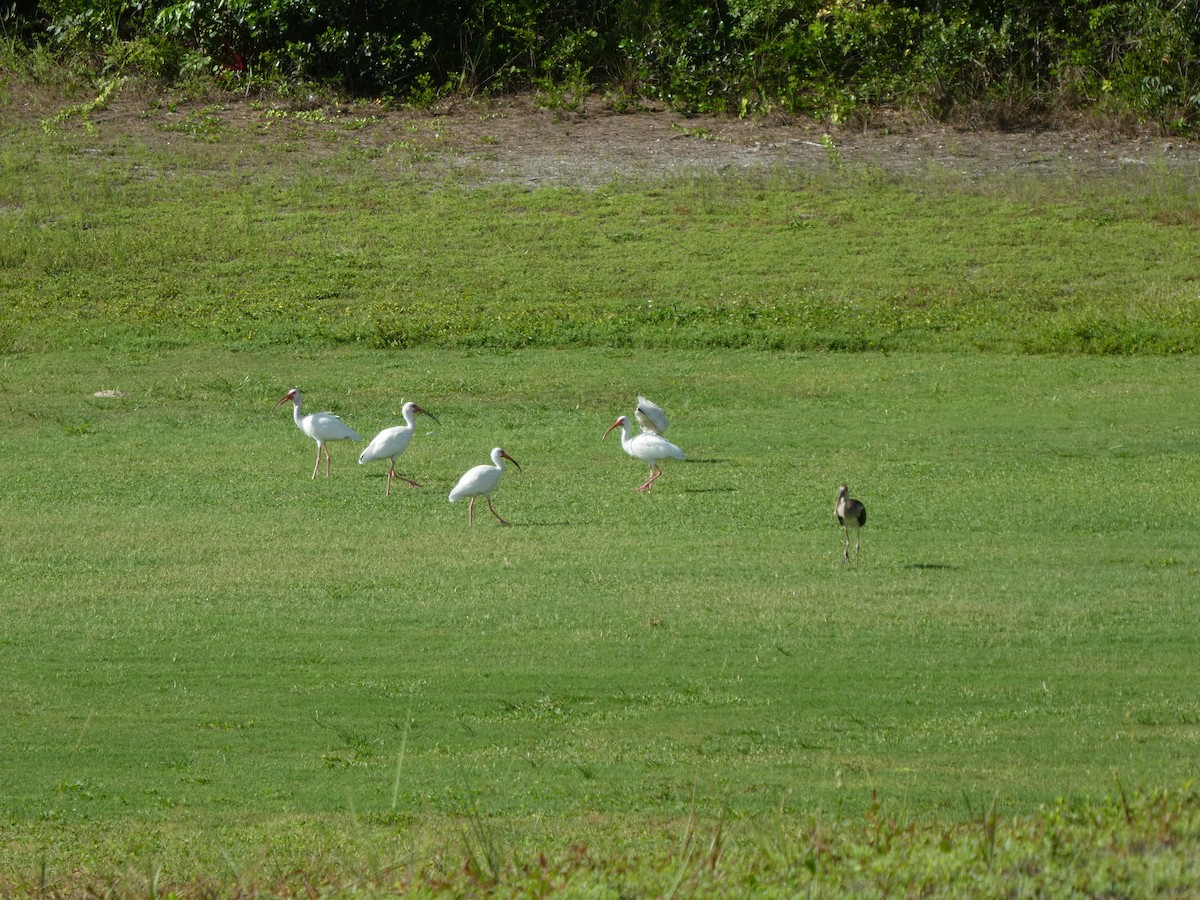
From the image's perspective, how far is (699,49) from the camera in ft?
114

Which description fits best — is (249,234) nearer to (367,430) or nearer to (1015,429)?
(367,430)

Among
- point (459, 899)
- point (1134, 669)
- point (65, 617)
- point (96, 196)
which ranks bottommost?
point (96, 196)

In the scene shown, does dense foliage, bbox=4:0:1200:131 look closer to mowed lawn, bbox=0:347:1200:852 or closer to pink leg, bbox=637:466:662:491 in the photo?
mowed lawn, bbox=0:347:1200:852

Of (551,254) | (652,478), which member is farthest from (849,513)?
(551,254)

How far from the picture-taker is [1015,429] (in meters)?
18.0

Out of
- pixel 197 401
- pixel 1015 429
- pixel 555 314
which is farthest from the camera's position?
pixel 555 314

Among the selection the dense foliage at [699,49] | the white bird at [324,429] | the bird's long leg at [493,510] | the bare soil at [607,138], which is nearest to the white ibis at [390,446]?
the white bird at [324,429]

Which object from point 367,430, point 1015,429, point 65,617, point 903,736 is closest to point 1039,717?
point 903,736

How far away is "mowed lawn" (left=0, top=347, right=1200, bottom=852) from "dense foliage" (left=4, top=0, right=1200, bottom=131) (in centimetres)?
1510

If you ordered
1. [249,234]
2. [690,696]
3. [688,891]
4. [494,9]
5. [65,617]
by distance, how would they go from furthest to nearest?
[494,9], [249,234], [65,617], [690,696], [688,891]

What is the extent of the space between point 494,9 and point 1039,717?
28991 millimetres

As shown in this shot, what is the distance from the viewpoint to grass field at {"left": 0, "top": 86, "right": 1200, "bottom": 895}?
7.01m

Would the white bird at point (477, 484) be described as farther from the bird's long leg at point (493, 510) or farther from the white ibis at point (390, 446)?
the white ibis at point (390, 446)

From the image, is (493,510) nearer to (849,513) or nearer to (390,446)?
(390,446)
